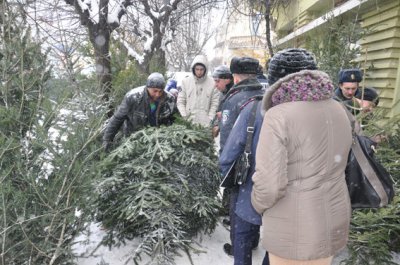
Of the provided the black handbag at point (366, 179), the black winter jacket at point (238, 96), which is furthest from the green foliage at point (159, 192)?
the black handbag at point (366, 179)

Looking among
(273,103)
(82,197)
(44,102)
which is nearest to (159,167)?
(82,197)

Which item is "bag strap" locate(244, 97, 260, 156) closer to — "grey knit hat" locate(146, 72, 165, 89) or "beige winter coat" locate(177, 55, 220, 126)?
"grey knit hat" locate(146, 72, 165, 89)

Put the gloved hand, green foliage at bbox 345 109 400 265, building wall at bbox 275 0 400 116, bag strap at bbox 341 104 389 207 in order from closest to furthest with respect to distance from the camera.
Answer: bag strap at bbox 341 104 389 207 → green foliage at bbox 345 109 400 265 → the gloved hand → building wall at bbox 275 0 400 116

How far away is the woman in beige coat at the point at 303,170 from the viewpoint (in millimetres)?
1685

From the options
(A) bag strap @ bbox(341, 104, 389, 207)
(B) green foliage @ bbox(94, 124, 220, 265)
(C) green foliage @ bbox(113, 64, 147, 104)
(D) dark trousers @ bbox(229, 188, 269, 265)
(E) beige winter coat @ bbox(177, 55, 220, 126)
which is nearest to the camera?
(A) bag strap @ bbox(341, 104, 389, 207)

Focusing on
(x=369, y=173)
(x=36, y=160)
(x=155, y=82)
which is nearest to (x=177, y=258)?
(x=36, y=160)

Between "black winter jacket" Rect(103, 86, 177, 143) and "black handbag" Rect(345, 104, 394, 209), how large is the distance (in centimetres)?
238

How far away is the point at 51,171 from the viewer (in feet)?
8.13

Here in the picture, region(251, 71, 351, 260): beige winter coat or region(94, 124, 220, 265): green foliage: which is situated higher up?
region(251, 71, 351, 260): beige winter coat

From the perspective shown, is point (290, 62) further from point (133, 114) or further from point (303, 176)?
point (133, 114)

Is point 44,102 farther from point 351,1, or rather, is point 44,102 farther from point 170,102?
point 351,1

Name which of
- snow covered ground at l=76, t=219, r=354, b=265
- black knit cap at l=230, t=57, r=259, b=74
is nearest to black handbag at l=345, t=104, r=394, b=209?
black knit cap at l=230, t=57, r=259, b=74

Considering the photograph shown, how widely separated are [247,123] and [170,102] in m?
1.92

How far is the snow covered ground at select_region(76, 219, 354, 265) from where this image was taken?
3020 millimetres
